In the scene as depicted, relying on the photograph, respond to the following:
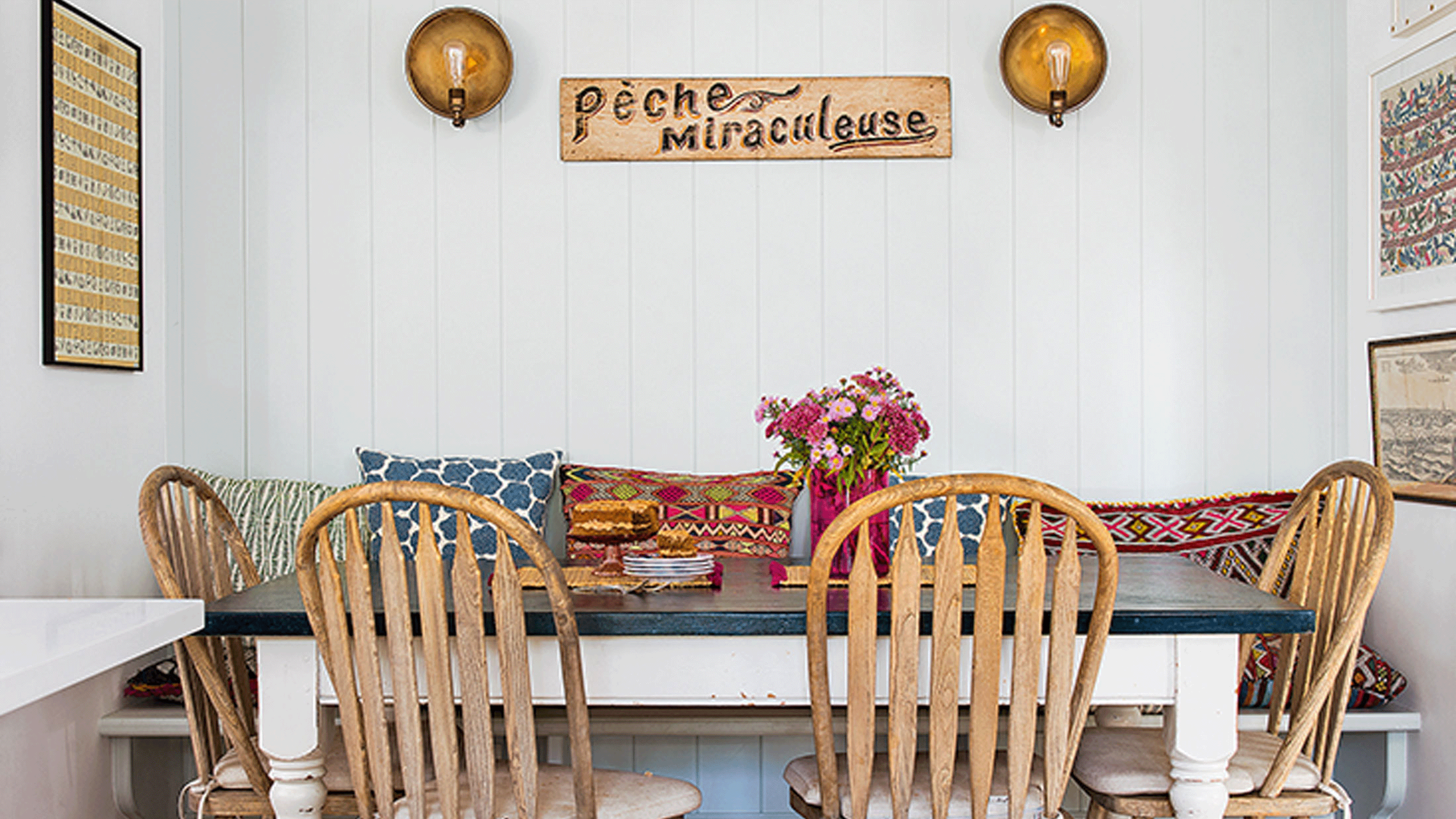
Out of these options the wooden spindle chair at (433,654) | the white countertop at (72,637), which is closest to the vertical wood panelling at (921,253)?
the wooden spindle chair at (433,654)

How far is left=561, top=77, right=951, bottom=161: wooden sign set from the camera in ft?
10.1

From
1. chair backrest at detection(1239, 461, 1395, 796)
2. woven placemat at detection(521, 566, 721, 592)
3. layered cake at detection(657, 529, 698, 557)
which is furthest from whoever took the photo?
layered cake at detection(657, 529, 698, 557)

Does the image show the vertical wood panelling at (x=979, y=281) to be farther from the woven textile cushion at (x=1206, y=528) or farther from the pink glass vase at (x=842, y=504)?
the pink glass vase at (x=842, y=504)

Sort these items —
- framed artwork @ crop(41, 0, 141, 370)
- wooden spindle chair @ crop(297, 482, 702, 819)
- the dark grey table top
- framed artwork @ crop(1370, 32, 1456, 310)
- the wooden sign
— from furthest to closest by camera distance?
the wooden sign < framed artwork @ crop(1370, 32, 1456, 310) < framed artwork @ crop(41, 0, 141, 370) < the dark grey table top < wooden spindle chair @ crop(297, 482, 702, 819)

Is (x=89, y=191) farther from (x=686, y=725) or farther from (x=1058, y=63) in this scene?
(x=1058, y=63)

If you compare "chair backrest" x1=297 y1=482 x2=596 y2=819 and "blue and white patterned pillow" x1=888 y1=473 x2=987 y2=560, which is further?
"blue and white patterned pillow" x1=888 y1=473 x2=987 y2=560

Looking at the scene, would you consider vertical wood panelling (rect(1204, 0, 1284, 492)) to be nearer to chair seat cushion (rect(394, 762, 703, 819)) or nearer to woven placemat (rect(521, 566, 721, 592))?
woven placemat (rect(521, 566, 721, 592))

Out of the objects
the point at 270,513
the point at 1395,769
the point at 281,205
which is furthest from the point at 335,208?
the point at 1395,769

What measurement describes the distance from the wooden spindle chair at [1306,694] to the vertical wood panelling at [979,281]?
1069 mm

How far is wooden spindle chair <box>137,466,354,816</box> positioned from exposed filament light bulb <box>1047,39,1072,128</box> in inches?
87.8

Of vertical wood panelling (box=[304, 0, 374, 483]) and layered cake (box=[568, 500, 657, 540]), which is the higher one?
vertical wood panelling (box=[304, 0, 374, 483])

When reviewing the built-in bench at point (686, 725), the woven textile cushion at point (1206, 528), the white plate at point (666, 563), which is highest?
the white plate at point (666, 563)

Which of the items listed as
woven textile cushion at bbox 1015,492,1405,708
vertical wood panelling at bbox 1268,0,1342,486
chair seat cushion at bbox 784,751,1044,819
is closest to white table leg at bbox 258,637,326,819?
chair seat cushion at bbox 784,751,1044,819

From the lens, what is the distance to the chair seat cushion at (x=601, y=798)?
1622 mm
